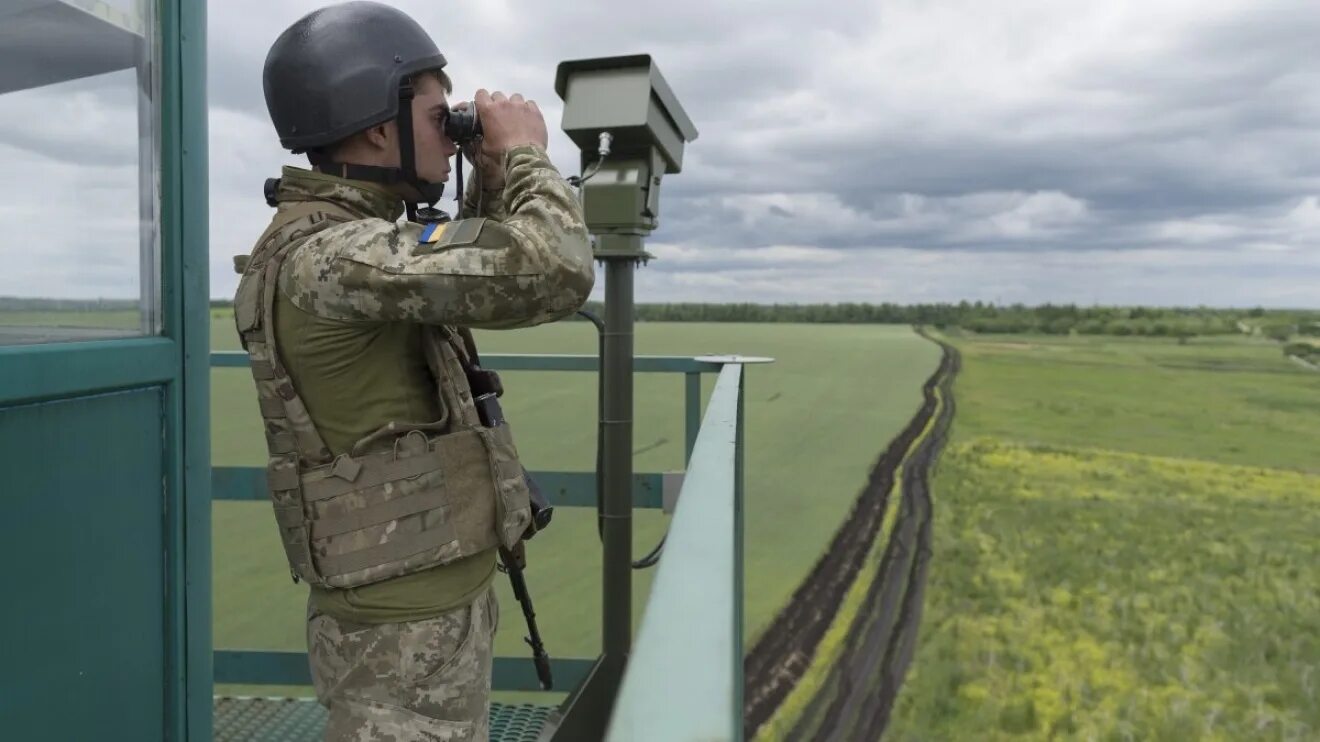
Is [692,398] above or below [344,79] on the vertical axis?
below

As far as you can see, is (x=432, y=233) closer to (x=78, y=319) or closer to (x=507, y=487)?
(x=507, y=487)

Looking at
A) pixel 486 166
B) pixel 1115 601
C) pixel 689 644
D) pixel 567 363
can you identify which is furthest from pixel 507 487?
pixel 1115 601

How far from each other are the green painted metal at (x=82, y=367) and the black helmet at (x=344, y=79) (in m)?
0.52

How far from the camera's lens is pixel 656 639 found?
525mm

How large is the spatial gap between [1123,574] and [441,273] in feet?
79.4

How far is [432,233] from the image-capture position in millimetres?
1220

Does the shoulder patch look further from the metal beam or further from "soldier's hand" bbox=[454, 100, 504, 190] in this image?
the metal beam

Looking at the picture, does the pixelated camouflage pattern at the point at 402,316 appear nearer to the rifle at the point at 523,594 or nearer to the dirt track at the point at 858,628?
the rifle at the point at 523,594

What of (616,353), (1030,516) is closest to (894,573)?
(1030,516)

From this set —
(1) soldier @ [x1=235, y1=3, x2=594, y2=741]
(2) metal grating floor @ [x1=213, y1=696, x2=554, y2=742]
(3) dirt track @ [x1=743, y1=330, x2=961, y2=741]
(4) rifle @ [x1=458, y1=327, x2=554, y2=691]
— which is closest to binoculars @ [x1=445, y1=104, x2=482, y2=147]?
(1) soldier @ [x1=235, y1=3, x2=594, y2=741]

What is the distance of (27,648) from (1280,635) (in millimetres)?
25411

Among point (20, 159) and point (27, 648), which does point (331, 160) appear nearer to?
point (20, 159)

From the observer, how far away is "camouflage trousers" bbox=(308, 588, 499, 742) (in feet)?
4.45

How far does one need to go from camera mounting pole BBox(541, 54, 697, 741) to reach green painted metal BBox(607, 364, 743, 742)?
218 centimetres
